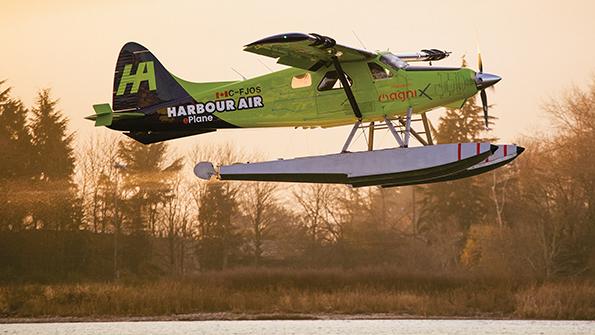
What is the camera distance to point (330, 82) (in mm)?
29172

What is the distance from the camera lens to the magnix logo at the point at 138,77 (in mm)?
31094

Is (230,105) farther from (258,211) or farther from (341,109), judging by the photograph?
(258,211)

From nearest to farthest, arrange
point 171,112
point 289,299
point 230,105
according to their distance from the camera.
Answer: point 230,105
point 171,112
point 289,299

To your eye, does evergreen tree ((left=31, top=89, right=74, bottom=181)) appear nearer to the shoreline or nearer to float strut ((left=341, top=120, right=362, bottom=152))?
the shoreline

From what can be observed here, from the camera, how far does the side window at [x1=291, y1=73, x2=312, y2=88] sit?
29297 mm

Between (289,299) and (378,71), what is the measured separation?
16692mm

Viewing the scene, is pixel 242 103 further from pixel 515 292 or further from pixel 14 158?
pixel 14 158

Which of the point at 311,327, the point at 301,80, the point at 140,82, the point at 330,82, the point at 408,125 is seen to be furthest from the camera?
the point at 311,327

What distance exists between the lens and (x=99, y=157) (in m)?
53.0

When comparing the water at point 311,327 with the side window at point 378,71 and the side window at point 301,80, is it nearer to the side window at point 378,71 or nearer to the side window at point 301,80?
the side window at point 301,80

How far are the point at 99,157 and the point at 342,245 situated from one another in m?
10.2

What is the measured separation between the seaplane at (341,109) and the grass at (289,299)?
13.9m

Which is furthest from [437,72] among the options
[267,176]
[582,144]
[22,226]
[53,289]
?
[582,144]

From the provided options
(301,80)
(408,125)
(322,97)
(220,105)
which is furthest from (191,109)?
(408,125)
